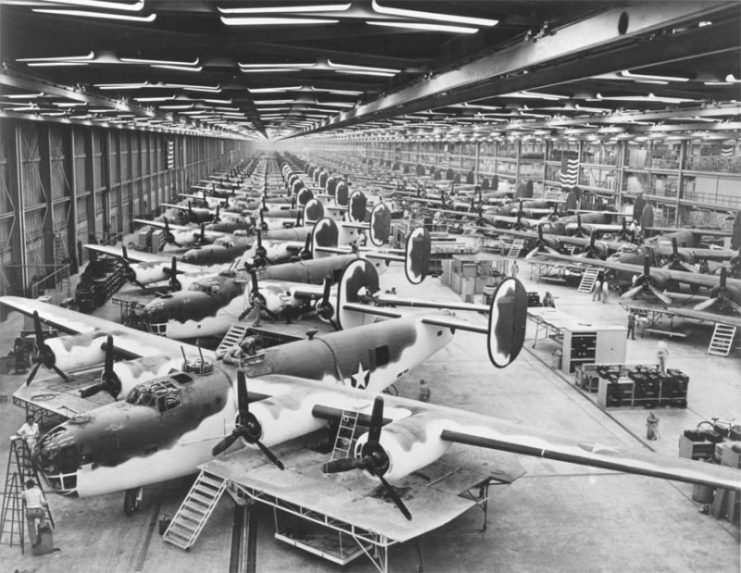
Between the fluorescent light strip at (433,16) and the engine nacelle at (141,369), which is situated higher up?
the fluorescent light strip at (433,16)

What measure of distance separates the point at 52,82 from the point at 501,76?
17.1m

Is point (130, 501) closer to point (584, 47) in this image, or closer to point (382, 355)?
point (382, 355)

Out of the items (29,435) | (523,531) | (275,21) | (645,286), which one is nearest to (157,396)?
(29,435)

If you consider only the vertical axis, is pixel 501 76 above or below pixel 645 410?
above

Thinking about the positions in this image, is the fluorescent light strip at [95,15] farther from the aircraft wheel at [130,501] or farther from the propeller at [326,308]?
the propeller at [326,308]

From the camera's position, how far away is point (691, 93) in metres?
24.1

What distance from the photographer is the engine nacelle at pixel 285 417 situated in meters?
21.6

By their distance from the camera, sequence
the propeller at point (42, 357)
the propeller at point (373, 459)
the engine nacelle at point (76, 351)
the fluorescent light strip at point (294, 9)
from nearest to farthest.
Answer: the fluorescent light strip at point (294, 9) < the propeller at point (373, 459) < the propeller at point (42, 357) < the engine nacelle at point (76, 351)

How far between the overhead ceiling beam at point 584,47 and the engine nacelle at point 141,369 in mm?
13355

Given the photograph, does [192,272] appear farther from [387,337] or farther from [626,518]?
[626,518]

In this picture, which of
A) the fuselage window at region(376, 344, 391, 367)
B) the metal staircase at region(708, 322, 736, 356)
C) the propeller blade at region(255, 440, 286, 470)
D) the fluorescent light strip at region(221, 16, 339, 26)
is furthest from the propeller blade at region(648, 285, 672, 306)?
the fluorescent light strip at region(221, 16, 339, 26)

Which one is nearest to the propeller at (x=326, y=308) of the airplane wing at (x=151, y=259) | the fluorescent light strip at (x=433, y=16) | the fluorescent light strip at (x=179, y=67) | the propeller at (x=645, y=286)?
the airplane wing at (x=151, y=259)

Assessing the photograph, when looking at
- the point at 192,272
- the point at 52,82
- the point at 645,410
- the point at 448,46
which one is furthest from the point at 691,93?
the point at 192,272

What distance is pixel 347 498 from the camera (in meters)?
19.8
